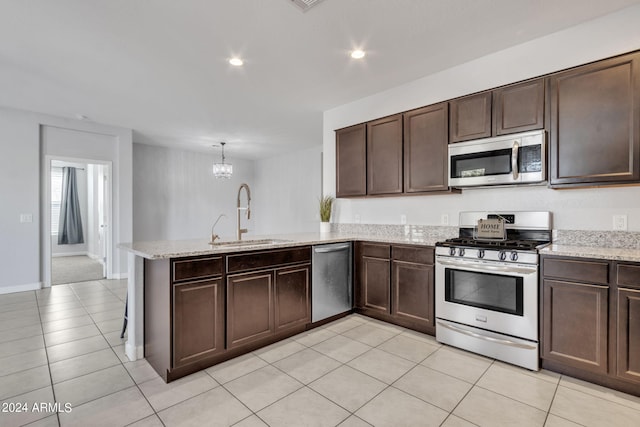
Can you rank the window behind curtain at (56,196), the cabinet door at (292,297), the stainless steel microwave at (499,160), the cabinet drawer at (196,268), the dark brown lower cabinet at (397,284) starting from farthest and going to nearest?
the window behind curtain at (56,196) < the dark brown lower cabinet at (397,284) < the cabinet door at (292,297) < the stainless steel microwave at (499,160) < the cabinet drawer at (196,268)

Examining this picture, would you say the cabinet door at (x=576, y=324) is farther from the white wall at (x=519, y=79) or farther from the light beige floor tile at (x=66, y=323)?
the light beige floor tile at (x=66, y=323)

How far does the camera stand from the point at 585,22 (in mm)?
2430

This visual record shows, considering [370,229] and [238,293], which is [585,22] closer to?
[370,229]

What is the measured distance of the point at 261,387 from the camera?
2100 millimetres

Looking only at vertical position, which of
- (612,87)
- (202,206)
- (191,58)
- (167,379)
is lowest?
(167,379)

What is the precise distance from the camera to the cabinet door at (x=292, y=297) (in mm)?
2816

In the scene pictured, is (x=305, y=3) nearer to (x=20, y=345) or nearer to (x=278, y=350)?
(x=278, y=350)

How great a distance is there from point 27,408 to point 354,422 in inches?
79.9

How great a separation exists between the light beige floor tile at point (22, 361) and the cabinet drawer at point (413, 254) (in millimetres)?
3213

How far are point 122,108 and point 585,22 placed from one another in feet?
17.9

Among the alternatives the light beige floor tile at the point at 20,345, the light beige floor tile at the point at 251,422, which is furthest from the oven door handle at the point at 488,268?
the light beige floor tile at the point at 20,345

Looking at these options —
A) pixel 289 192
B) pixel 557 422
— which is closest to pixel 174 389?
pixel 557 422

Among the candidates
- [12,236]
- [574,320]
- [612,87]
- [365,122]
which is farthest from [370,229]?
[12,236]

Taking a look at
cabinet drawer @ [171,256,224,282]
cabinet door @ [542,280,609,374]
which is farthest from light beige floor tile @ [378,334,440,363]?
cabinet drawer @ [171,256,224,282]
